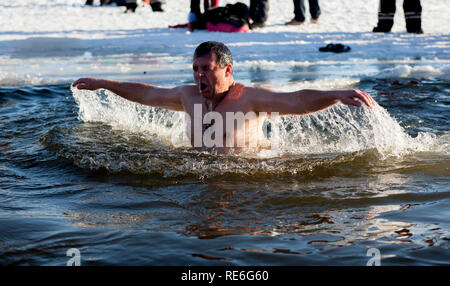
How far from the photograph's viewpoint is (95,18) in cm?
1603

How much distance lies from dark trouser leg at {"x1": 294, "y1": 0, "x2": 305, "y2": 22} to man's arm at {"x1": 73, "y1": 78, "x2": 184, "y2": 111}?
8.06 m

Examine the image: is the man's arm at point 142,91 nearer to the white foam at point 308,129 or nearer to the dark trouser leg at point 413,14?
the white foam at point 308,129

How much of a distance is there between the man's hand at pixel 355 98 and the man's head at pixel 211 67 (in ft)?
2.99

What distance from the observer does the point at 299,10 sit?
12.5 metres

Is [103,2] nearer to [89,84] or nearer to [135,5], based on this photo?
[135,5]

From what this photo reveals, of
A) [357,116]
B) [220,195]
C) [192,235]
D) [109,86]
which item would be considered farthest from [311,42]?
[192,235]

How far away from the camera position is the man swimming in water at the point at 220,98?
4.19m

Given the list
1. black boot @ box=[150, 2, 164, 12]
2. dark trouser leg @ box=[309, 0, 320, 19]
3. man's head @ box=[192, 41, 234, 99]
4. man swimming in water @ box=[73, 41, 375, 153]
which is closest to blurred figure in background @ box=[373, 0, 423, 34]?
dark trouser leg @ box=[309, 0, 320, 19]

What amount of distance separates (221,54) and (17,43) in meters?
8.93

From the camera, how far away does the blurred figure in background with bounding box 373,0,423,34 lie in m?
11.3

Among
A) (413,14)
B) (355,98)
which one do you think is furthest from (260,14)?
(355,98)

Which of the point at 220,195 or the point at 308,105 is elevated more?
the point at 308,105
